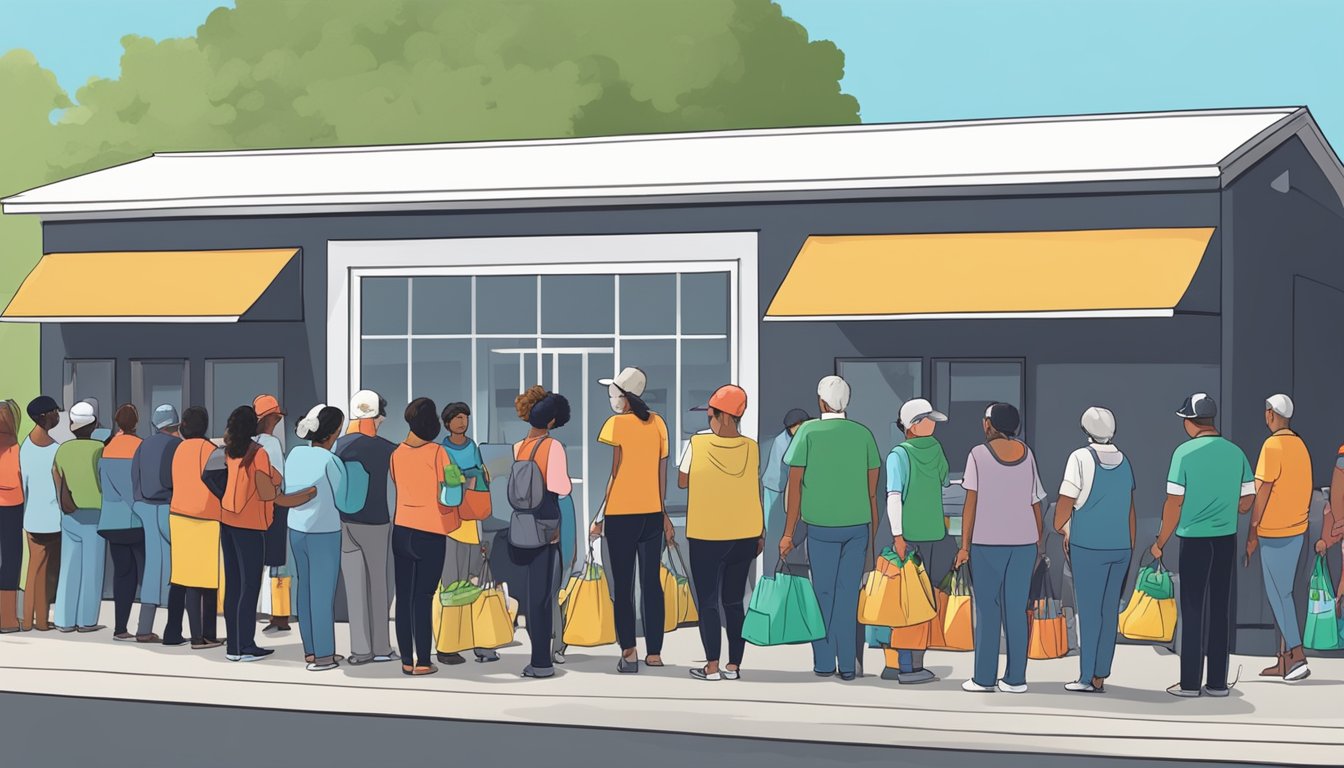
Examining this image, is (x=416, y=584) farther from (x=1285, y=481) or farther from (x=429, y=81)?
(x=429, y=81)

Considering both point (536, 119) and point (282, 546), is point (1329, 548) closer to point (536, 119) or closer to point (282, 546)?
point (282, 546)

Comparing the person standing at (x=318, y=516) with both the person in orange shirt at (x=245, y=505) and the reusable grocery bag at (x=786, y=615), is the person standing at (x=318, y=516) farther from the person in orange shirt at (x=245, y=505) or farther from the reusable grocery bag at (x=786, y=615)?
the reusable grocery bag at (x=786, y=615)

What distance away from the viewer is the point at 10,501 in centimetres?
1259

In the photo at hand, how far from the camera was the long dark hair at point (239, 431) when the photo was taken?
35.8 ft

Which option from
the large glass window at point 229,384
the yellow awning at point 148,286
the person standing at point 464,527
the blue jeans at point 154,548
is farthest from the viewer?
the large glass window at point 229,384

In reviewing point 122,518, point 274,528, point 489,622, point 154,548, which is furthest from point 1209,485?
point 122,518

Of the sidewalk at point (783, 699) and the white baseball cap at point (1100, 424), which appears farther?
the white baseball cap at point (1100, 424)

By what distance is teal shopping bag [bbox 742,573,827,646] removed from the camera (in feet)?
34.3

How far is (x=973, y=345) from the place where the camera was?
13.0 metres

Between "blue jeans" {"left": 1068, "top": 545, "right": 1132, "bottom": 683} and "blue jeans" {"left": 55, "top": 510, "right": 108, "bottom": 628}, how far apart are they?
7.00 meters

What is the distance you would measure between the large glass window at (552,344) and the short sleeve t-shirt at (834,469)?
10.6 ft

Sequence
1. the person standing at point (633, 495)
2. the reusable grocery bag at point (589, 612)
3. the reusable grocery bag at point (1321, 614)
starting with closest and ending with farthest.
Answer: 1. the person standing at point (633, 495)
2. the reusable grocery bag at point (589, 612)
3. the reusable grocery bag at point (1321, 614)

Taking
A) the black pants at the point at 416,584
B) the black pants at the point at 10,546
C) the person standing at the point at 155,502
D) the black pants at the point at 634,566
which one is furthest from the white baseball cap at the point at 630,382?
the black pants at the point at 10,546

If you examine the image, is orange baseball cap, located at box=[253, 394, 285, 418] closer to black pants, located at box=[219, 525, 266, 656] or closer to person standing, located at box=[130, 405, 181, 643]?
person standing, located at box=[130, 405, 181, 643]
